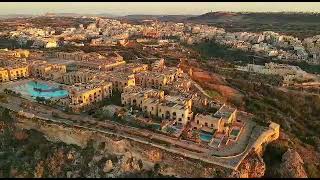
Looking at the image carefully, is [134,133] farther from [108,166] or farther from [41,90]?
[41,90]

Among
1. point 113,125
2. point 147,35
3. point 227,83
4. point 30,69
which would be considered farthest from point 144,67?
point 147,35

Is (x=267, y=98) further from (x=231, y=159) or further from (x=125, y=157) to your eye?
(x=125, y=157)

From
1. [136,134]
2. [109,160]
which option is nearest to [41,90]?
[136,134]

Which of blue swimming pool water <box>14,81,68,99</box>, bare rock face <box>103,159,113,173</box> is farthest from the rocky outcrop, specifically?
blue swimming pool water <box>14,81,68,99</box>

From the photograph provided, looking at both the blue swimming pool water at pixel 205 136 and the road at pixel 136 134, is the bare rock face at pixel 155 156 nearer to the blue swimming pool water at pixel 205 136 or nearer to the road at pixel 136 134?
the road at pixel 136 134

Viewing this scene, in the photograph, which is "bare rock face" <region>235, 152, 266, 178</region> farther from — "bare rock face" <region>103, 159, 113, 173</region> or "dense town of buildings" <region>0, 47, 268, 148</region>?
"bare rock face" <region>103, 159, 113, 173</region>

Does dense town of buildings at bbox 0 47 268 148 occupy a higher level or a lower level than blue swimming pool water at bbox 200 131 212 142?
higher
